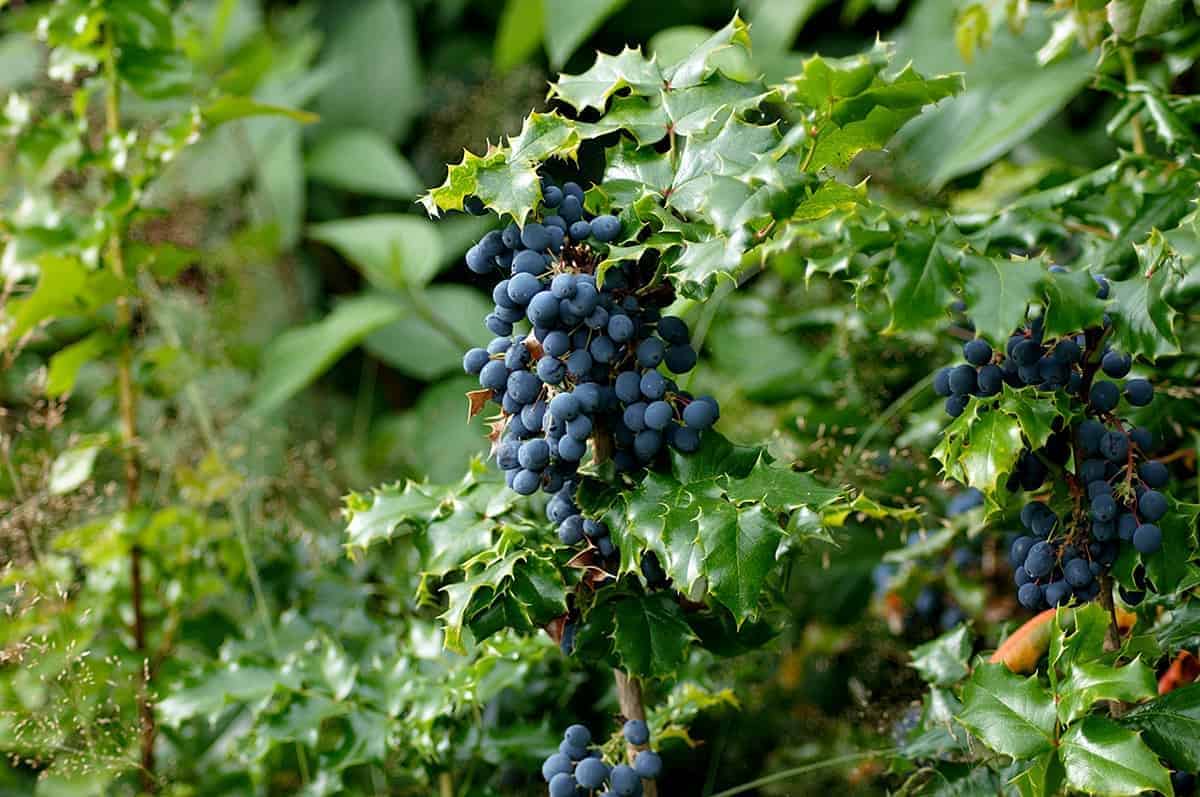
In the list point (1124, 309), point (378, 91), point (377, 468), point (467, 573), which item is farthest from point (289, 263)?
point (1124, 309)

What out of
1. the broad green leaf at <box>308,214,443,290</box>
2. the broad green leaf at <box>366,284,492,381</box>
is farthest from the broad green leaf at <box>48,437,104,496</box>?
the broad green leaf at <box>366,284,492,381</box>

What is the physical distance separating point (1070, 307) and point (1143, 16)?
0.42m

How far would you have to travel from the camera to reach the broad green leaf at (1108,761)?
24.3 inches

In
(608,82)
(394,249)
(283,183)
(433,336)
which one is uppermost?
(608,82)

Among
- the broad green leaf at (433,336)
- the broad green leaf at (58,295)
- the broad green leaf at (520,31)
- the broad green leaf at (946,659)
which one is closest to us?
the broad green leaf at (946,659)

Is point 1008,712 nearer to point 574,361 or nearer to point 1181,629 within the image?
point 1181,629

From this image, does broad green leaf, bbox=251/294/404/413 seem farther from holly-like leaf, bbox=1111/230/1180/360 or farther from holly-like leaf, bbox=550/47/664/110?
holly-like leaf, bbox=1111/230/1180/360

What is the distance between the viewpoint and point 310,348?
1.78 meters

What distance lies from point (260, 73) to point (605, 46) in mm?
870

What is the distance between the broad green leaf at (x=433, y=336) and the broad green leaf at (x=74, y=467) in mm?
785

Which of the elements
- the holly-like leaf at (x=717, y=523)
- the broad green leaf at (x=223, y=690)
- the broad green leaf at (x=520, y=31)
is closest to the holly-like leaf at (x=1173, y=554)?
the holly-like leaf at (x=717, y=523)

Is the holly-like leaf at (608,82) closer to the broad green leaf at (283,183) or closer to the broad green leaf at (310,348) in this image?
the broad green leaf at (310,348)

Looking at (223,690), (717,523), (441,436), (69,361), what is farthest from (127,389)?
(717,523)

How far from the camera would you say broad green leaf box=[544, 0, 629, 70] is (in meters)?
1.82
